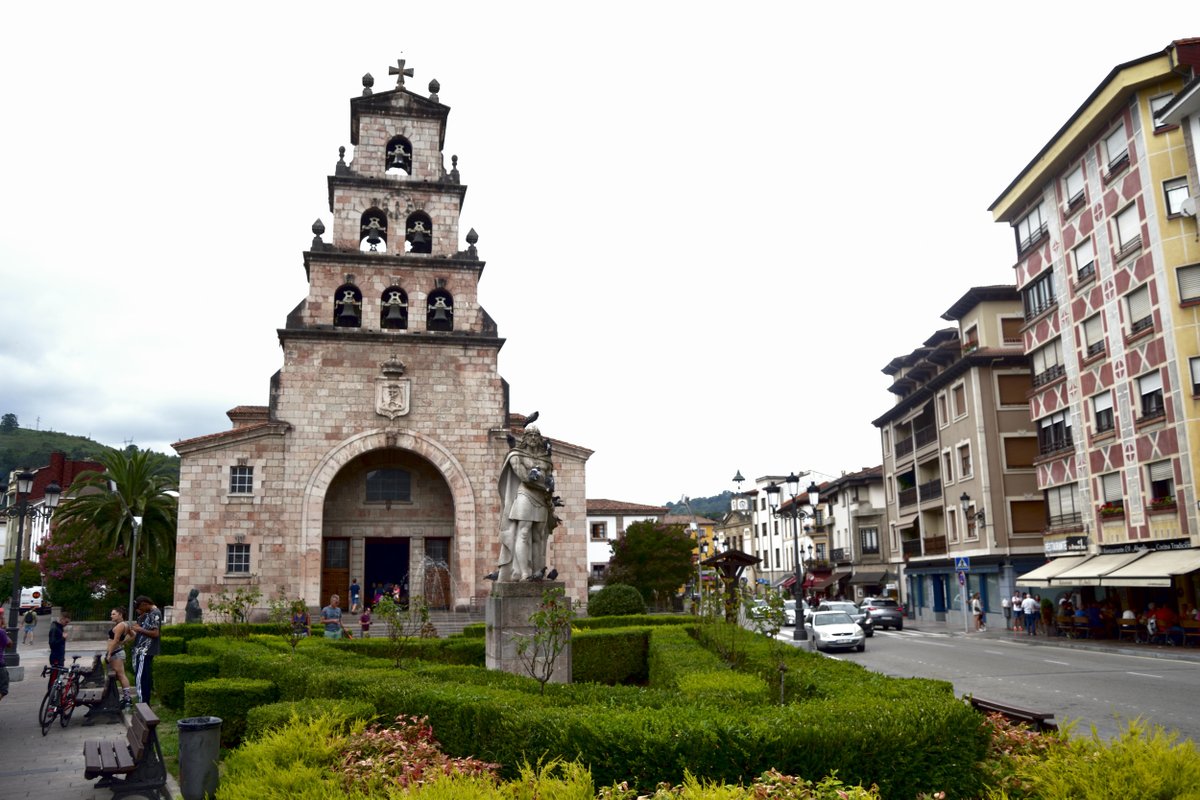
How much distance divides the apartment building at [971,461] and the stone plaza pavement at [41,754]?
98.1 feet

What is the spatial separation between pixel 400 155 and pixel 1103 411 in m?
27.6

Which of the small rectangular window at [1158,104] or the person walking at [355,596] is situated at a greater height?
the small rectangular window at [1158,104]

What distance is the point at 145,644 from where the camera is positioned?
14445 millimetres

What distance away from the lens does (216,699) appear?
10383mm

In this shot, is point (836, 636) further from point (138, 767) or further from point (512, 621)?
point (138, 767)

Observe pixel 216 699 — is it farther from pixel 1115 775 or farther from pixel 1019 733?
pixel 1115 775

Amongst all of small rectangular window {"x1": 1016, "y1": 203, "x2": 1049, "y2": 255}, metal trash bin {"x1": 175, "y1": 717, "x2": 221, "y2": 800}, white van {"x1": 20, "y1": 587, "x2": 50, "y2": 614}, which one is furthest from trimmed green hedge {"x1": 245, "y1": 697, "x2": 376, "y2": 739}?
white van {"x1": 20, "y1": 587, "x2": 50, "y2": 614}

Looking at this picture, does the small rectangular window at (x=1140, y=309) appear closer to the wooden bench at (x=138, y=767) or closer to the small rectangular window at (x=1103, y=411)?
the small rectangular window at (x=1103, y=411)

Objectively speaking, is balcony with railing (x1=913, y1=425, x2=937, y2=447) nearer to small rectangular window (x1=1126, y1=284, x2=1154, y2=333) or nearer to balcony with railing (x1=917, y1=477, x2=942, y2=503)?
balcony with railing (x1=917, y1=477, x2=942, y2=503)

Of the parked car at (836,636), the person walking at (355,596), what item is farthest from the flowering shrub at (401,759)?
the person walking at (355,596)

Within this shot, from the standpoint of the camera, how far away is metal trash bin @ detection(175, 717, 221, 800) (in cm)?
712

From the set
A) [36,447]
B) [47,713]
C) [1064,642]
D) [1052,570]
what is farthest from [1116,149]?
[36,447]

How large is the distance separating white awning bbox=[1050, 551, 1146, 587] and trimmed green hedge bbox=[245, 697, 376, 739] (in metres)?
27.1

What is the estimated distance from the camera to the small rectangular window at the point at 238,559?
2892 centimetres
